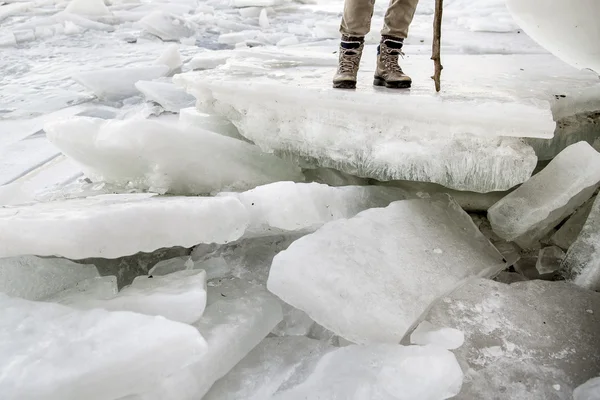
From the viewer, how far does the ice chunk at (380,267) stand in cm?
81

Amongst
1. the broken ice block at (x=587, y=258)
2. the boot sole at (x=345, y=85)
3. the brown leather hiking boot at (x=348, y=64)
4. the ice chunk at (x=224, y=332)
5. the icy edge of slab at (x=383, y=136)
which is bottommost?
the ice chunk at (x=224, y=332)

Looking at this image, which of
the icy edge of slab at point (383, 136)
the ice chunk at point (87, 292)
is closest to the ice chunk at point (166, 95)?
the icy edge of slab at point (383, 136)

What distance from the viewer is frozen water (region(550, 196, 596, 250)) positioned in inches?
46.0

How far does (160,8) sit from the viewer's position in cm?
492

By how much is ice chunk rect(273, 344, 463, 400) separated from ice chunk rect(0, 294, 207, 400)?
177mm

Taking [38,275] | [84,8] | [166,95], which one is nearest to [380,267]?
[38,275]

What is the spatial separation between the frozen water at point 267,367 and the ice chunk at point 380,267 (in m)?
0.06

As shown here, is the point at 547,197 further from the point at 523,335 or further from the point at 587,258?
the point at 523,335

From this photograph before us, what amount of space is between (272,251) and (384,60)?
2.20 ft

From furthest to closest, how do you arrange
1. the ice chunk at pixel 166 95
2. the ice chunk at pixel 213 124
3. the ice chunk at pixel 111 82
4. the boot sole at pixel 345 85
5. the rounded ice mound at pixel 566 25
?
the ice chunk at pixel 111 82 → the ice chunk at pixel 166 95 → the ice chunk at pixel 213 124 → the boot sole at pixel 345 85 → the rounded ice mound at pixel 566 25

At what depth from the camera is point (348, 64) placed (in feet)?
4.58

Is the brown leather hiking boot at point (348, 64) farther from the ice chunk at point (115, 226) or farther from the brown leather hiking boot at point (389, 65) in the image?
the ice chunk at point (115, 226)

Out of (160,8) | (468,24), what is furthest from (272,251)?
(160,8)

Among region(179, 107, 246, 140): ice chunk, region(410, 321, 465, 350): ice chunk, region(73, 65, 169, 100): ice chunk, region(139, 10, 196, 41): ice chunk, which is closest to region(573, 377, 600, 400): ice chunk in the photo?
region(410, 321, 465, 350): ice chunk
